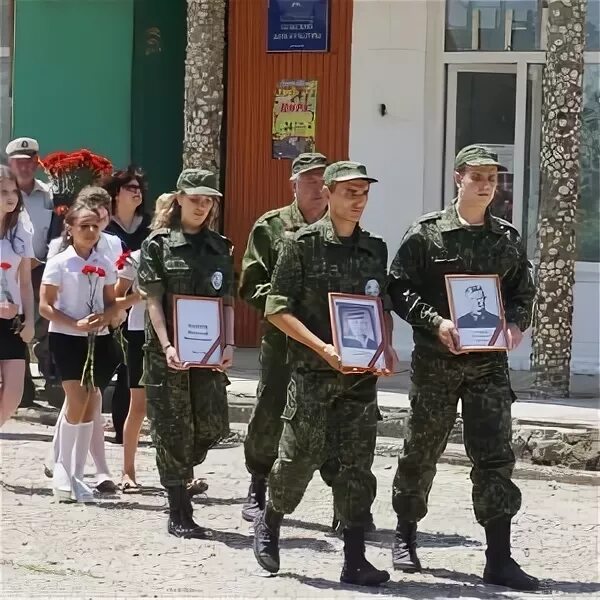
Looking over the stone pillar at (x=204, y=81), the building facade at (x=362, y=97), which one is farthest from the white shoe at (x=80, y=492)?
the building facade at (x=362, y=97)

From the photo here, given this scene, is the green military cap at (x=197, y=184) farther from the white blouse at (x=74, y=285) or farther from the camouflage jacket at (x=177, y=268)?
the white blouse at (x=74, y=285)

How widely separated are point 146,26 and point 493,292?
7.24m

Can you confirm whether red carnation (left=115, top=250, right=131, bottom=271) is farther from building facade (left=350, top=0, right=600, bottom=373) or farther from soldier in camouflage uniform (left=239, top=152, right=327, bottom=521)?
building facade (left=350, top=0, right=600, bottom=373)

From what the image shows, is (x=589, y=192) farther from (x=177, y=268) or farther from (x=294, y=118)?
(x=177, y=268)

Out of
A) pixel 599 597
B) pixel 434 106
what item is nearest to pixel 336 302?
pixel 599 597

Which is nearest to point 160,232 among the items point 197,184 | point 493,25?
point 197,184

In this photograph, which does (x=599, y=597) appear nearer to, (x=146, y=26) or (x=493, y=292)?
(x=493, y=292)

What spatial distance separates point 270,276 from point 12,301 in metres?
1.71

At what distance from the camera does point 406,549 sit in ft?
20.3

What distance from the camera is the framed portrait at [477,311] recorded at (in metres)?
5.85

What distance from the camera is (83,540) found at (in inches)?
262

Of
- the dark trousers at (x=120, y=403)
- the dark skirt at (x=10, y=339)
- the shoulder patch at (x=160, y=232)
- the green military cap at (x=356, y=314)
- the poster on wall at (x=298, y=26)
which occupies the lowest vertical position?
the dark trousers at (x=120, y=403)

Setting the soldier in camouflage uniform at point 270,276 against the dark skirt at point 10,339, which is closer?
the soldier in camouflage uniform at point 270,276

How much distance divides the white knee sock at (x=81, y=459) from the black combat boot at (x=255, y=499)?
98 centimetres
